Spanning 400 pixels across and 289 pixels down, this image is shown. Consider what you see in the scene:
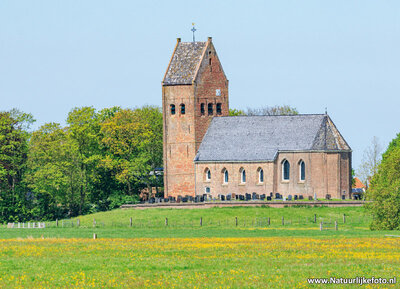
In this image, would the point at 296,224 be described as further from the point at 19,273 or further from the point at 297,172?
the point at 19,273

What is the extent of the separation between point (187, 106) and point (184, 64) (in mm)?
4578

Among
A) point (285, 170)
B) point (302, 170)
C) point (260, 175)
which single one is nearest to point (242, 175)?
point (260, 175)

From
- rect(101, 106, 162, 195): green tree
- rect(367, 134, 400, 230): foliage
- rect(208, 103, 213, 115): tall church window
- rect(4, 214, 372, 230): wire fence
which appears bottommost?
rect(4, 214, 372, 230): wire fence

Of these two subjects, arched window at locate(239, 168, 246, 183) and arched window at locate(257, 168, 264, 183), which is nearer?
arched window at locate(257, 168, 264, 183)

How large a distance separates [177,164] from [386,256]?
60749 mm

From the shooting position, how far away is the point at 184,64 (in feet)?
327

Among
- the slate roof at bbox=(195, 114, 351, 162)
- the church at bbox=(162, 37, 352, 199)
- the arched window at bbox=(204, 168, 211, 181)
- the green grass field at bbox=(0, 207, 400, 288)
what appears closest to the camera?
the green grass field at bbox=(0, 207, 400, 288)

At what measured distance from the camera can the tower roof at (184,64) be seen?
3895 inches

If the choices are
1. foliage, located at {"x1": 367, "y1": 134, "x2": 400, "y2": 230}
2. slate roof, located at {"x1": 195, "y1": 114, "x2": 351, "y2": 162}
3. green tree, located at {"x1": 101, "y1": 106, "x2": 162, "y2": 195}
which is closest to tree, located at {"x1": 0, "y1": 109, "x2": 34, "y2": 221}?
green tree, located at {"x1": 101, "y1": 106, "x2": 162, "y2": 195}

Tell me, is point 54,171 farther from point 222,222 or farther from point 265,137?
point 222,222

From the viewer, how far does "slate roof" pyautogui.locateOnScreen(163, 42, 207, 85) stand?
3895 inches

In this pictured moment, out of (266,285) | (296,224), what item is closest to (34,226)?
(296,224)

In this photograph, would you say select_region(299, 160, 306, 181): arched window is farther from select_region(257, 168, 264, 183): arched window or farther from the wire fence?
the wire fence

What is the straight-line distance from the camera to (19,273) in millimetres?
35562
